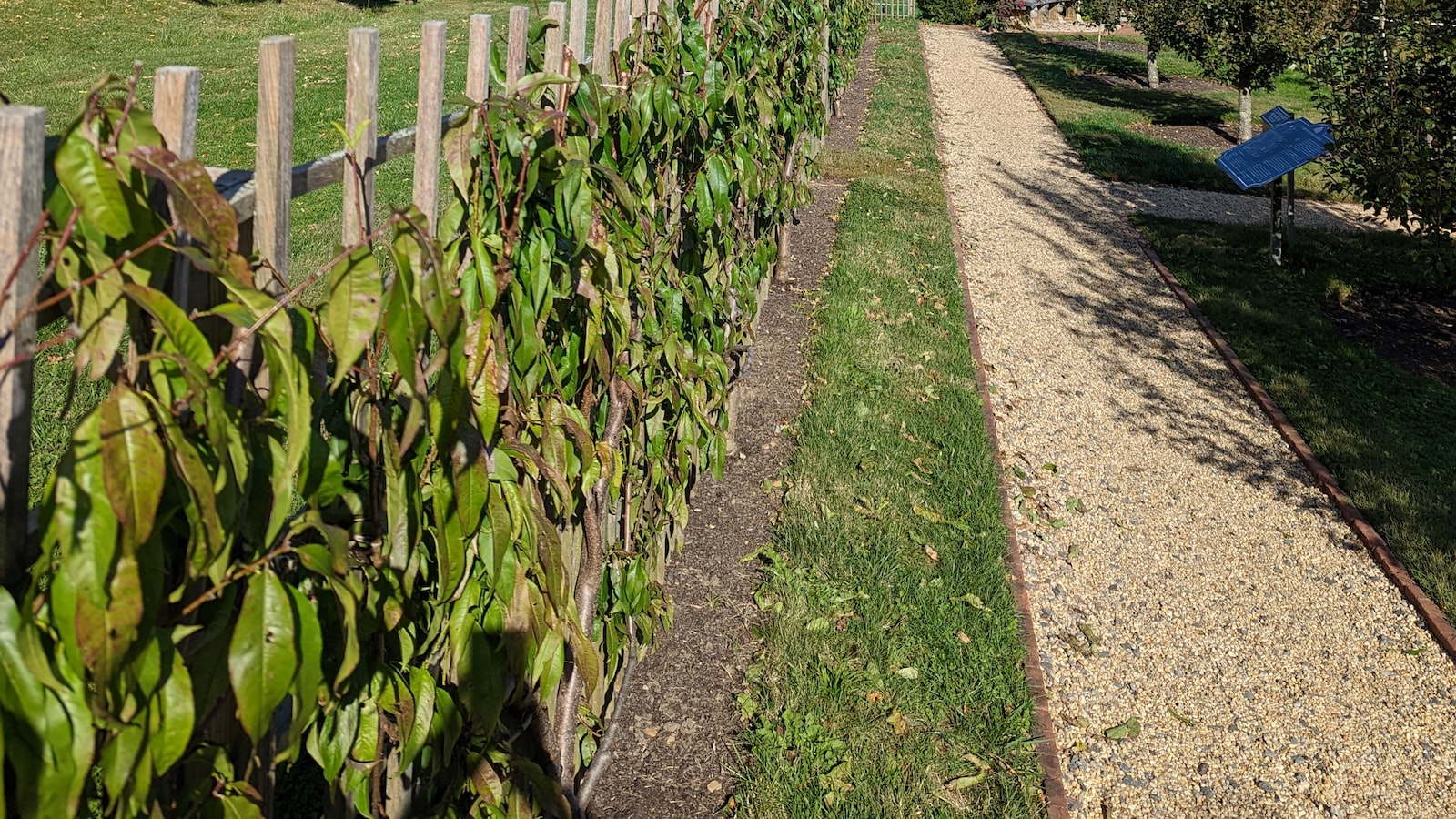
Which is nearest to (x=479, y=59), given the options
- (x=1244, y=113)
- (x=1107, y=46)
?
(x=1244, y=113)

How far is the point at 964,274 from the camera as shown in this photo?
8.71 metres

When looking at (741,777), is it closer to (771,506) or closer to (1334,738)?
(771,506)

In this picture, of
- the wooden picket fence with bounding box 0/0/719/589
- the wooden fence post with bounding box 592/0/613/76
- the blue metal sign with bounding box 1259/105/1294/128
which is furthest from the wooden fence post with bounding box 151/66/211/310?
the blue metal sign with bounding box 1259/105/1294/128

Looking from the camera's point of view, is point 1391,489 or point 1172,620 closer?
point 1172,620

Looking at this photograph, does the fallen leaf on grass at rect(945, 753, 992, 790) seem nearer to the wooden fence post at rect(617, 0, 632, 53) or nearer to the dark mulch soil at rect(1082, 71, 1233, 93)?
the wooden fence post at rect(617, 0, 632, 53)

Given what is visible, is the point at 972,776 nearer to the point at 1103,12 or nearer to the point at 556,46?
the point at 556,46

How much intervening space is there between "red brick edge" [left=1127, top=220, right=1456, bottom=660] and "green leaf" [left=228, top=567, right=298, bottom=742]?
459 centimetres

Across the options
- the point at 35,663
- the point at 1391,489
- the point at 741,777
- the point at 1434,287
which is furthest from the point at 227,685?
the point at 1434,287

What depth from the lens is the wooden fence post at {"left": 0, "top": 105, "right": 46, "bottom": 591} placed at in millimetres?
1060

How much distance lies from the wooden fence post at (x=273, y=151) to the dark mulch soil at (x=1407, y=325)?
7.54 metres

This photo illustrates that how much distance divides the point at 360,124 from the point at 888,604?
305 centimetres

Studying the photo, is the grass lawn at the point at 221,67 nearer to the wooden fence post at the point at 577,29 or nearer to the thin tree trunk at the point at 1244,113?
the wooden fence post at the point at 577,29

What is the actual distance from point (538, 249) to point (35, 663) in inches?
51.2

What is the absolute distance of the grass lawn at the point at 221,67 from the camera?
6848 mm
